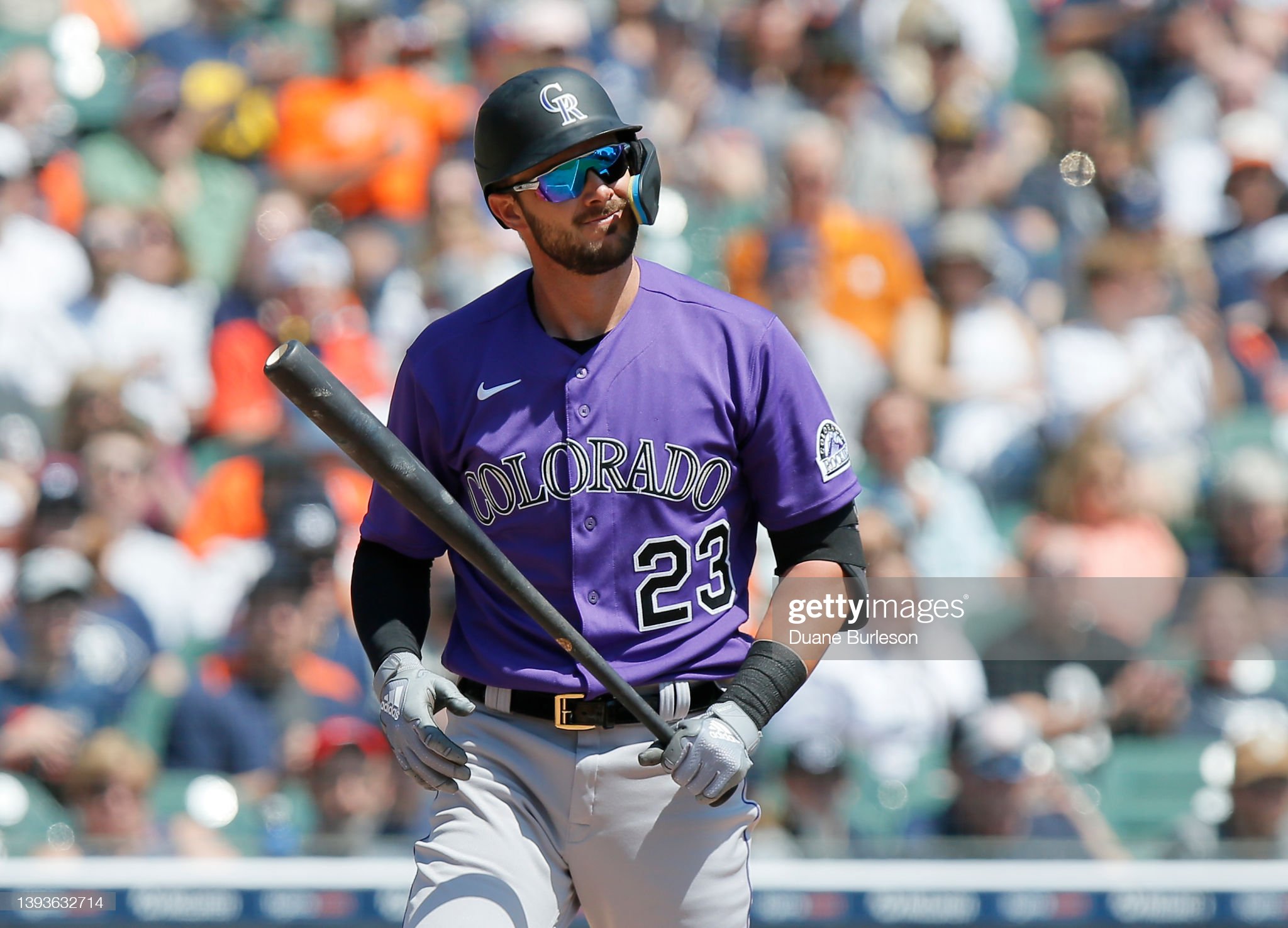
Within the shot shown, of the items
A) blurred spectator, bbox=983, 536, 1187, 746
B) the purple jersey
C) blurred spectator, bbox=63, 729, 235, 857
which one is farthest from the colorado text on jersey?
blurred spectator, bbox=983, 536, 1187, 746

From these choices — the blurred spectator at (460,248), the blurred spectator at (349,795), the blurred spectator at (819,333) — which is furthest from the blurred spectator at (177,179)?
the blurred spectator at (349,795)

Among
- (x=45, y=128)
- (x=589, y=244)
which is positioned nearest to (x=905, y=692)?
(x=589, y=244)

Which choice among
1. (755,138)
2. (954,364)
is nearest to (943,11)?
(755,138)

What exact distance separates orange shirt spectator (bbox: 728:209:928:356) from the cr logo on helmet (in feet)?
11.6

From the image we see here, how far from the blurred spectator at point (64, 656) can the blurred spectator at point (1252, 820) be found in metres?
3.22

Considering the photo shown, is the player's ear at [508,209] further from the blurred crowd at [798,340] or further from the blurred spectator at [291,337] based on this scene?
the blurred spectator at [291,337]

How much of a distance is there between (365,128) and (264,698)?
2660 millimetres

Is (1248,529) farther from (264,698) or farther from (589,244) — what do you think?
(589,244)

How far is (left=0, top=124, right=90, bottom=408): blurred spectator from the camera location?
5.82 metres

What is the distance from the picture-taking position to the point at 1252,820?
15.9ft

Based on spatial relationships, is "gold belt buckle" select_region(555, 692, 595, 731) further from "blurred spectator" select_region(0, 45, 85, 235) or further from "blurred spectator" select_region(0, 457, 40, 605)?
"blurred spectator" select_region(0, 45, 85, 235)

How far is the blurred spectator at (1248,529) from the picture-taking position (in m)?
5.39

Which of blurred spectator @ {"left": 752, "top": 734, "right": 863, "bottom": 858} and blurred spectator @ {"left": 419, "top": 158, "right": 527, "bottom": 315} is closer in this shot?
blurred spectator @ {"left": 752, "top": 734, "right": 863, "bottom": 858}

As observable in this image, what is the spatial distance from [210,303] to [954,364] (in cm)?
278
